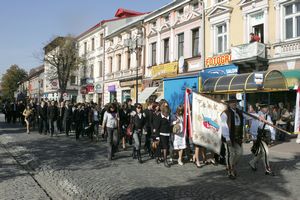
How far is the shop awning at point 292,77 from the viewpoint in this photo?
1745 cm

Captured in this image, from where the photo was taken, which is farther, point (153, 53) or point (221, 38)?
point (153, 53)

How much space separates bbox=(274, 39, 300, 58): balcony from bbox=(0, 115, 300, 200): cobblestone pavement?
8530 millimetres

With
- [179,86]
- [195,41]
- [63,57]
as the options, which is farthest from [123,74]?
[179,86]

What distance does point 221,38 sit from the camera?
23797mm

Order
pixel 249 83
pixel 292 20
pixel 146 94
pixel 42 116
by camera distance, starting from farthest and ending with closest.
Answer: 1. pixel 146 94
2. pixel 292 20
3. pixel 42 116
4. pixel 249 83

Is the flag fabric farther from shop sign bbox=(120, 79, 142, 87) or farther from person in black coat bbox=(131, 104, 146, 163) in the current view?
shop sign bbox=(120, 79, 142, 87)

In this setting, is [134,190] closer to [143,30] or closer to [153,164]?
[153,164]

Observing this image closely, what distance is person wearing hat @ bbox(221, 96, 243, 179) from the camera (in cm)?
803

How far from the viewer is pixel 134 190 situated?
22.5 feet

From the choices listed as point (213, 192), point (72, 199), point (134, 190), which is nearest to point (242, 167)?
point (213, 192)

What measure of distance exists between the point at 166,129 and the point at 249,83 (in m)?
8.94

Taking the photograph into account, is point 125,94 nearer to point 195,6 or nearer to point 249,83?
point 195,6

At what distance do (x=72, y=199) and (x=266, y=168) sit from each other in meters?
4.79

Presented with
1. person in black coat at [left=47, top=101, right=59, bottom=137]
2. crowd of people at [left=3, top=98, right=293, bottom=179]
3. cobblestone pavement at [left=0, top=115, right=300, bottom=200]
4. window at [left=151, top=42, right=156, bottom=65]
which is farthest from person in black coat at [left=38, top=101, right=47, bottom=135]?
window at [left=151, top=42, right=156, bottom=65]
